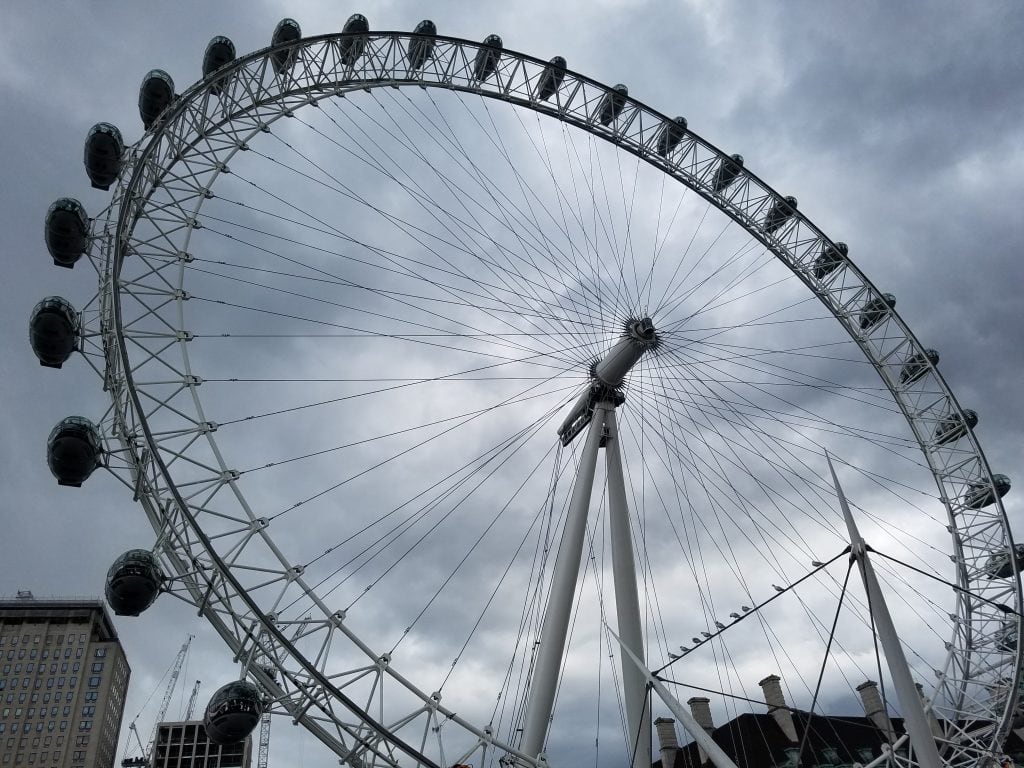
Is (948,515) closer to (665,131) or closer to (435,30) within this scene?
(665,131)

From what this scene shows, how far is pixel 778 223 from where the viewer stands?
120ft

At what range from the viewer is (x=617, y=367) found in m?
26.3

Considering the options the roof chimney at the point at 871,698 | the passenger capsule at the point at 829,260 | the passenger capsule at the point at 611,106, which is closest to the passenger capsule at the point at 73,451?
the passenger capsule at the point at 611,106

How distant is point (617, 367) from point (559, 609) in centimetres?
833

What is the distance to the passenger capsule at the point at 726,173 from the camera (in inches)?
1387

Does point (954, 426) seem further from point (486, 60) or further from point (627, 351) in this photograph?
point (486, 60)

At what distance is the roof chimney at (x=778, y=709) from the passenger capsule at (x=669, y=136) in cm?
2507

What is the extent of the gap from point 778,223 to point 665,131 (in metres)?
6.85

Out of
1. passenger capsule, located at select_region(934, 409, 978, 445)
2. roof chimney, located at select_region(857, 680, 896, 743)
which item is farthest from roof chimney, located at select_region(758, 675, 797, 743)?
passenger capsule, located at select_region(934, 409, 978, 445)

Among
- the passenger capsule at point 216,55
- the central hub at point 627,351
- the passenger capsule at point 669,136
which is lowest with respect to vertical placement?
the central hub at point 627,351

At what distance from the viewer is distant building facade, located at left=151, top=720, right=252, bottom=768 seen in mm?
109000

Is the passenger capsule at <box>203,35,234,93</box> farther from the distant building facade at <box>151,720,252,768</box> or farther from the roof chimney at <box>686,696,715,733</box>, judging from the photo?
the distant building facade at <box>151,720,252,768</box>

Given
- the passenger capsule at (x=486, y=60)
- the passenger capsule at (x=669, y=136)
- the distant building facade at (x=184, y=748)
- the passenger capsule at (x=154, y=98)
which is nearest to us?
the passenger capsule at (x=154, y=98)

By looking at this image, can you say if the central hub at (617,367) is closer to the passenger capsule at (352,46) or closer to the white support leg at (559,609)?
the white support leg at (559,609)
